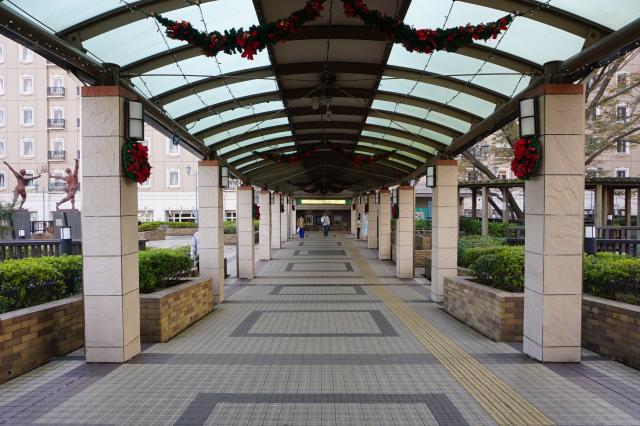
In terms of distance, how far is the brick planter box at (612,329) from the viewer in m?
5.53

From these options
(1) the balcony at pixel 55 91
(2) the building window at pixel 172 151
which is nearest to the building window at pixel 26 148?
(1) the balcony at pixel 55 91

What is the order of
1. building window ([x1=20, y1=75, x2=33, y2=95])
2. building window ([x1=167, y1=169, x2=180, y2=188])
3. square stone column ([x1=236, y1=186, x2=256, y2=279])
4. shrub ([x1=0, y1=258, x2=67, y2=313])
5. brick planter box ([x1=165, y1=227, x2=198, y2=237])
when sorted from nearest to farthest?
1. shrub ([x1=0, y1=258, x2=67, y2=313])
2. square stone column ([x1=236, y1=186, x2=256, y2=279])
3. brick planter box ([x1=165, y1=227, x2=198, y2=237])
4. building window ([x1=20, y1=75, x2=33, y2=95])
5. building window ([x1=167, y1=169, x2=180, y2=188])

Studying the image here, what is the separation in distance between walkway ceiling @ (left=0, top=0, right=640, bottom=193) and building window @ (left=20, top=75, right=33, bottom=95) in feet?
106

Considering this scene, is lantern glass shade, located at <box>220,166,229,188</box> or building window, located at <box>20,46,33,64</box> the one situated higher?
building window, located at <box>20,46,33,64</box>

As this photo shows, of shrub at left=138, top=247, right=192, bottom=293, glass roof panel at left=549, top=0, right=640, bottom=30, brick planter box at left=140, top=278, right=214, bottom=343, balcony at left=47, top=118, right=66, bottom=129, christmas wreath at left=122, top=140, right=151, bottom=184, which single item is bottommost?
brick planter box at left=140, top=278, right=214, bottom=343

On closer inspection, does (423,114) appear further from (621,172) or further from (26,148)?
(26,148)

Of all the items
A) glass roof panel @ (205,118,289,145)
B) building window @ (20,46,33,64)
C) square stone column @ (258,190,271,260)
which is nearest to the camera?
glass roof panel @ (205,118,289,145)

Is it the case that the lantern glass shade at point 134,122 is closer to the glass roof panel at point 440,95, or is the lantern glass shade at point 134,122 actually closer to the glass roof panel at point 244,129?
the glass roof panel at point 244,129

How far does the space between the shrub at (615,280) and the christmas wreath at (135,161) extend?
6.64 meters

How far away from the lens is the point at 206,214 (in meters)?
10.5

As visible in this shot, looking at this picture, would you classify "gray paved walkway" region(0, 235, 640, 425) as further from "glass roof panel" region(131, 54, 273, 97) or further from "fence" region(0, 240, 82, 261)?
"fence" region(0, 240, 82, 261)

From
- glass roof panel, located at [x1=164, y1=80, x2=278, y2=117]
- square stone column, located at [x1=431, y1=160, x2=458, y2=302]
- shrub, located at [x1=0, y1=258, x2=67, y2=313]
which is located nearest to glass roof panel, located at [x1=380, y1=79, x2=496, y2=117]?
glass roof panel, located at [x1=164, y1=80, x2=278, y2=117]

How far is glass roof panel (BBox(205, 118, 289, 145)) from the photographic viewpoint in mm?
10227

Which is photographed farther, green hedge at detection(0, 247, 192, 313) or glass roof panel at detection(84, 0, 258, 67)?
green hedge at detection(0, 247, 192, 313)
